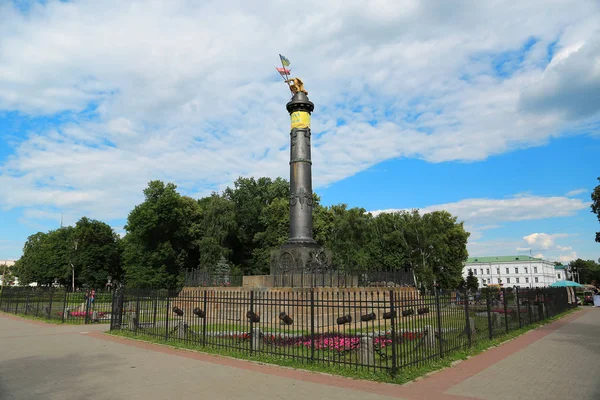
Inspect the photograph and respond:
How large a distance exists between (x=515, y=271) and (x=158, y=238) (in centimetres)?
10553

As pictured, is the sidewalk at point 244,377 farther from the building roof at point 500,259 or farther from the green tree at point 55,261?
the building roof at point 500,259

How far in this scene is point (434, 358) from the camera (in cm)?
954

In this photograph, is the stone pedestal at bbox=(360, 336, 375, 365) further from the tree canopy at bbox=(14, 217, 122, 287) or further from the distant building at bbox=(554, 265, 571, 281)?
the distant building at bbox=(554, 265, 571, 281)

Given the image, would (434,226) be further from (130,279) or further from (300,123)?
(130,279)

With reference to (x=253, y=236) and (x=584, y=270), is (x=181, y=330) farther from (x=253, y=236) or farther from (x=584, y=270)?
(x=584, y=270)

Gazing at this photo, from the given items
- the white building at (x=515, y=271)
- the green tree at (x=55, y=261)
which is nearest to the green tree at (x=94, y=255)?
the green tree at (x=55, y=261)

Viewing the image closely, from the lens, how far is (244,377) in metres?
8.25

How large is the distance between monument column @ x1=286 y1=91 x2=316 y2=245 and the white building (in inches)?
4010

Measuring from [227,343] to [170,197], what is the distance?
37.0 metres

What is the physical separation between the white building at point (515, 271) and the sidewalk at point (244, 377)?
109815 mm

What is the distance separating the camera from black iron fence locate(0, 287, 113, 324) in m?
21.4

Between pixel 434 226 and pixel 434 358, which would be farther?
pixel 434 226

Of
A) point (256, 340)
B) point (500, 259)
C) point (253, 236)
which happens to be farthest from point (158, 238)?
point (500, 259)

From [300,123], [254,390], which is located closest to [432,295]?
[254,390]
